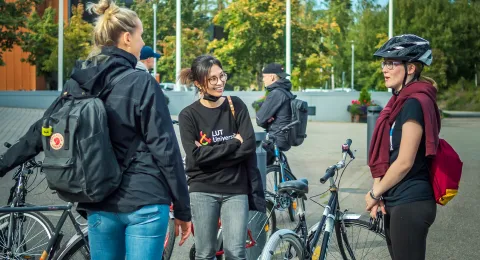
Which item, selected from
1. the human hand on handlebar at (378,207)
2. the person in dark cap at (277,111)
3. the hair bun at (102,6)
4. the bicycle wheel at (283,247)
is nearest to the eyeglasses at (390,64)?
the human hand on handlebar at (378,207)

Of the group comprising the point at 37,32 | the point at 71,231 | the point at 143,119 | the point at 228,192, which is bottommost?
the point at 71,231

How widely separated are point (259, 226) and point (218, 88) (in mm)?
1489

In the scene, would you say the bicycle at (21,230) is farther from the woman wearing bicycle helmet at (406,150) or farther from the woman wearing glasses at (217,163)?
the woman wearing bicycle helmet at (406,150)

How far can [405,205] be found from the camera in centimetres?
406

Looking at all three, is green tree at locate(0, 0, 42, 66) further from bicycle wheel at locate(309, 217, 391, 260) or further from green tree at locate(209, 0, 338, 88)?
bicycle wheel at locate(309, 217, 391, 260)

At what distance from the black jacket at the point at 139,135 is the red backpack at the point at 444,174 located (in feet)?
4.49

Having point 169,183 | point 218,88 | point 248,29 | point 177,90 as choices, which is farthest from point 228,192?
point 248,29

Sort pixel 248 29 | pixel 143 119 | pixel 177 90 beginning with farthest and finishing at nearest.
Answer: pixel 248 29, pixel 177 90, pixel 143 119

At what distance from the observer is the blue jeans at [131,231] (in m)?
3.32

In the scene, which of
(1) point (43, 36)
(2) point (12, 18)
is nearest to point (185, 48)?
(1) point (43, 36)

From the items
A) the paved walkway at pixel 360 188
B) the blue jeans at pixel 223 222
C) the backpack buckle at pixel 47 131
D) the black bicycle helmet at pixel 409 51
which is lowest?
the paved walkway at pixel 360 188

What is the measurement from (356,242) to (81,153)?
2676 millimetres

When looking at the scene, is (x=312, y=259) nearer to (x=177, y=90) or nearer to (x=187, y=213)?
(x=187, y=213)


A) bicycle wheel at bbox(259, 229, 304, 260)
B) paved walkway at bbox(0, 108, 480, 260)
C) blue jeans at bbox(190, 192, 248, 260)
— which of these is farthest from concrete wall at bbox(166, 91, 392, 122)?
blue jeans at bbox(190, 192, 248, 260)
